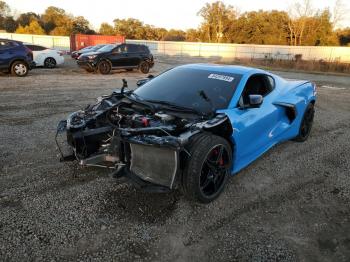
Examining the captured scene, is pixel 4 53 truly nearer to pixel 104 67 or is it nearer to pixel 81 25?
pixel 104 67

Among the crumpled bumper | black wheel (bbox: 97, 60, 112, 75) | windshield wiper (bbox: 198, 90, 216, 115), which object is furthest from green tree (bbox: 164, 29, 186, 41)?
the crumpled bumper

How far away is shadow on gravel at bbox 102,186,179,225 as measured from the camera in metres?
3.31

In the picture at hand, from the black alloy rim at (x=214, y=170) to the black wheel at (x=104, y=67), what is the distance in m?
13.3

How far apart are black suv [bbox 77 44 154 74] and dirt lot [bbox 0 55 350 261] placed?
36.5 ft

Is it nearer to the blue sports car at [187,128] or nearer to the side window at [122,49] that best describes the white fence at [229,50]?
the side window at [122,49]

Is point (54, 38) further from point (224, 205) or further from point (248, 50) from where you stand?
point (224, 205)

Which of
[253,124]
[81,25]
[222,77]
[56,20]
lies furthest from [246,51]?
[56,20]

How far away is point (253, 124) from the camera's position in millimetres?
4121

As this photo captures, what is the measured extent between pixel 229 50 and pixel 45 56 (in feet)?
89.1

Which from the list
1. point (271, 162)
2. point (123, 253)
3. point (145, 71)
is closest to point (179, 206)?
point (123, 253)

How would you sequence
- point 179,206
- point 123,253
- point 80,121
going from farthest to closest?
point 80,121 → point 179,206 → point 123,253

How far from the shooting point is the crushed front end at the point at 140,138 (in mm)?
3203

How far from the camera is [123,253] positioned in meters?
2.78

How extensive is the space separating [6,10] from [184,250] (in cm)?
6638
